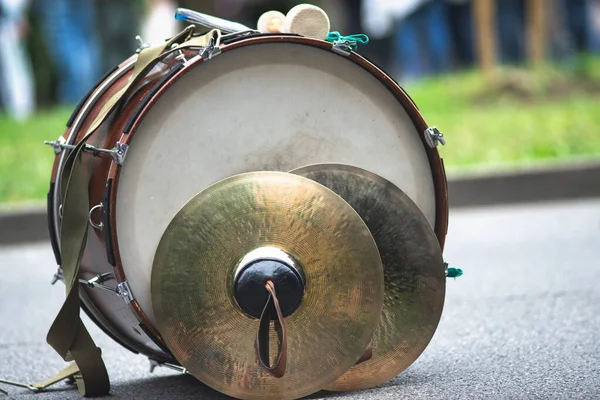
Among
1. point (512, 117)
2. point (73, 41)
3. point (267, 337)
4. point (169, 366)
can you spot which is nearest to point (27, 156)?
point (73, 41)

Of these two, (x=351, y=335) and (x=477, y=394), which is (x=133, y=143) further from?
(x=477, y=394)

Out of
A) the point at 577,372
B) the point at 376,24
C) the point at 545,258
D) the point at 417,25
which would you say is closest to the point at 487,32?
the point at 417,25

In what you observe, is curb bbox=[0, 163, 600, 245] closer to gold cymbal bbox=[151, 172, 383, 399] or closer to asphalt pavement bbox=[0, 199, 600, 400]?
asphalt pavement bbox=[0, 199, 600, 400]

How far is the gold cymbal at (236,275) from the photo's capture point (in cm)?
249

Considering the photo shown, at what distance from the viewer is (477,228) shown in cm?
619

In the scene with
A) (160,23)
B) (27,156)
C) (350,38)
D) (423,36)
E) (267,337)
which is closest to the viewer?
(267,337)

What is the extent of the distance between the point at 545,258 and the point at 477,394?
2.60 meters

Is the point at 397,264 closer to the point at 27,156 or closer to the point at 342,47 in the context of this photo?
the point at 342,47

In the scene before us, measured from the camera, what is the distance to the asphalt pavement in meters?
2.76

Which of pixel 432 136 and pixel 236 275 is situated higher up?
pixel 432 136

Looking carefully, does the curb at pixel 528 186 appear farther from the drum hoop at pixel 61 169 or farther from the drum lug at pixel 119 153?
the drum lug at pixel 119 153

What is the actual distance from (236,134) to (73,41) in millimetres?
9299

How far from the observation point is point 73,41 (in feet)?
37.7

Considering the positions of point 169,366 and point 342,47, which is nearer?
point 342,47
